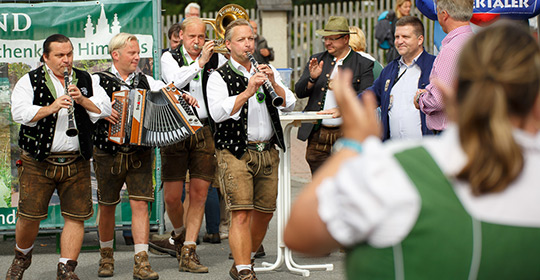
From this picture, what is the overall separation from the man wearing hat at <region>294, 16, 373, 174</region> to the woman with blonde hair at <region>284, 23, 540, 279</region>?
5595mm

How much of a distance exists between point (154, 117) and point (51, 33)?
1.73 meters

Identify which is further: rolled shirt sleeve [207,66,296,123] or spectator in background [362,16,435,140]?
spectator in background [362,16,435,140]

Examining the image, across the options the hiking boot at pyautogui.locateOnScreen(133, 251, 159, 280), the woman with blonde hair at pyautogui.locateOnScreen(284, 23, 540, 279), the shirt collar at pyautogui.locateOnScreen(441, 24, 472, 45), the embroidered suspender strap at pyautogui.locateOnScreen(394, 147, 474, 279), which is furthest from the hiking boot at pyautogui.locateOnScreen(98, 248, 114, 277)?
the embroidered suspender strap at pyautogui.locateOnScreen(394, 147, 474, 279)

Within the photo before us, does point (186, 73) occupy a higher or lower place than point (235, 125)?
higher

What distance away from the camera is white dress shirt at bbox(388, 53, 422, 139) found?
617cm

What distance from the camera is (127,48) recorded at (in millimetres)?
6676

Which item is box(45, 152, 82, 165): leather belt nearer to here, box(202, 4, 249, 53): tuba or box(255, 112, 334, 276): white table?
box(255, 112, 334, 276): white table

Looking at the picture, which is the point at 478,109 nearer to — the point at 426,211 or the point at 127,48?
the point at 426,211

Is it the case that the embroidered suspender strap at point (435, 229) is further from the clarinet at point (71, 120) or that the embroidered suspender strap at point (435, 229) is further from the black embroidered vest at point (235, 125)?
the clarinet at point (71, 120)

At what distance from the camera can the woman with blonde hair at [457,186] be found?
1.74 meters

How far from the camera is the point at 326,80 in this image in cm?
752

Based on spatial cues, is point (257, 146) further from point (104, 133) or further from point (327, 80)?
point (327, 80)

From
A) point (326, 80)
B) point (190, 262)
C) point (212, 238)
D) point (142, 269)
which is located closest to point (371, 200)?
point (142, 269)

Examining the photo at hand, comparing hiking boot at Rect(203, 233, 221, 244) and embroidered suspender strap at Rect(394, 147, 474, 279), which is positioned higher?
embroidered suspender strap at Rect(394, 147, 474, 279)
